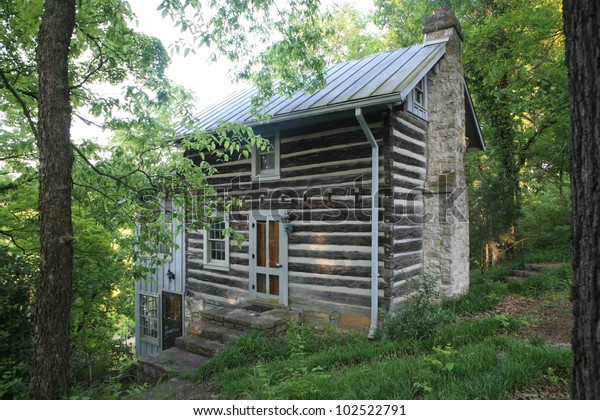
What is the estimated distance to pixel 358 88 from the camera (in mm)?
7316

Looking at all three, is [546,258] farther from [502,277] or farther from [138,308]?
[138,308]

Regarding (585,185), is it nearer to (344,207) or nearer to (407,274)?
(344,207)

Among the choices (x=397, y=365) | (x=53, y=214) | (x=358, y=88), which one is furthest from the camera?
(x=358, y=88)

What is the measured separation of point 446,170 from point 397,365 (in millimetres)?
5807

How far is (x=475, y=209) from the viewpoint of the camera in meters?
12.3

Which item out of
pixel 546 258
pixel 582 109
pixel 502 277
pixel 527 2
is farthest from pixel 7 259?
pixel 527 2

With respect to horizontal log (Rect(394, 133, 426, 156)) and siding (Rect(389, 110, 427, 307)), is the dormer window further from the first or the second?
horizontal log (Rect(394, 133, 426, 156))

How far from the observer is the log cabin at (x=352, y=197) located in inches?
278

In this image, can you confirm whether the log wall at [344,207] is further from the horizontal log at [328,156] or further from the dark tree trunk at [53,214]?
the dark tree trunk at [53,214]

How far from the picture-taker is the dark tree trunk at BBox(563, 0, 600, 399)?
2137 mm

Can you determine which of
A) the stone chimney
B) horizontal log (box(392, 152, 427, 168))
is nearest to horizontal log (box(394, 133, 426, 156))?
horizontal log (box(392, 152, 427, 168))

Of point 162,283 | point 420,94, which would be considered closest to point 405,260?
point 420,94

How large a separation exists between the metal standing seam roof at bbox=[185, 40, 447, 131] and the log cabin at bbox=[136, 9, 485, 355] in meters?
0.04

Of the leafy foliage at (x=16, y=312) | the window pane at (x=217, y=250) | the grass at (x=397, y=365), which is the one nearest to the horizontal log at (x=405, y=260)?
the grass at (x=397, y=365)
